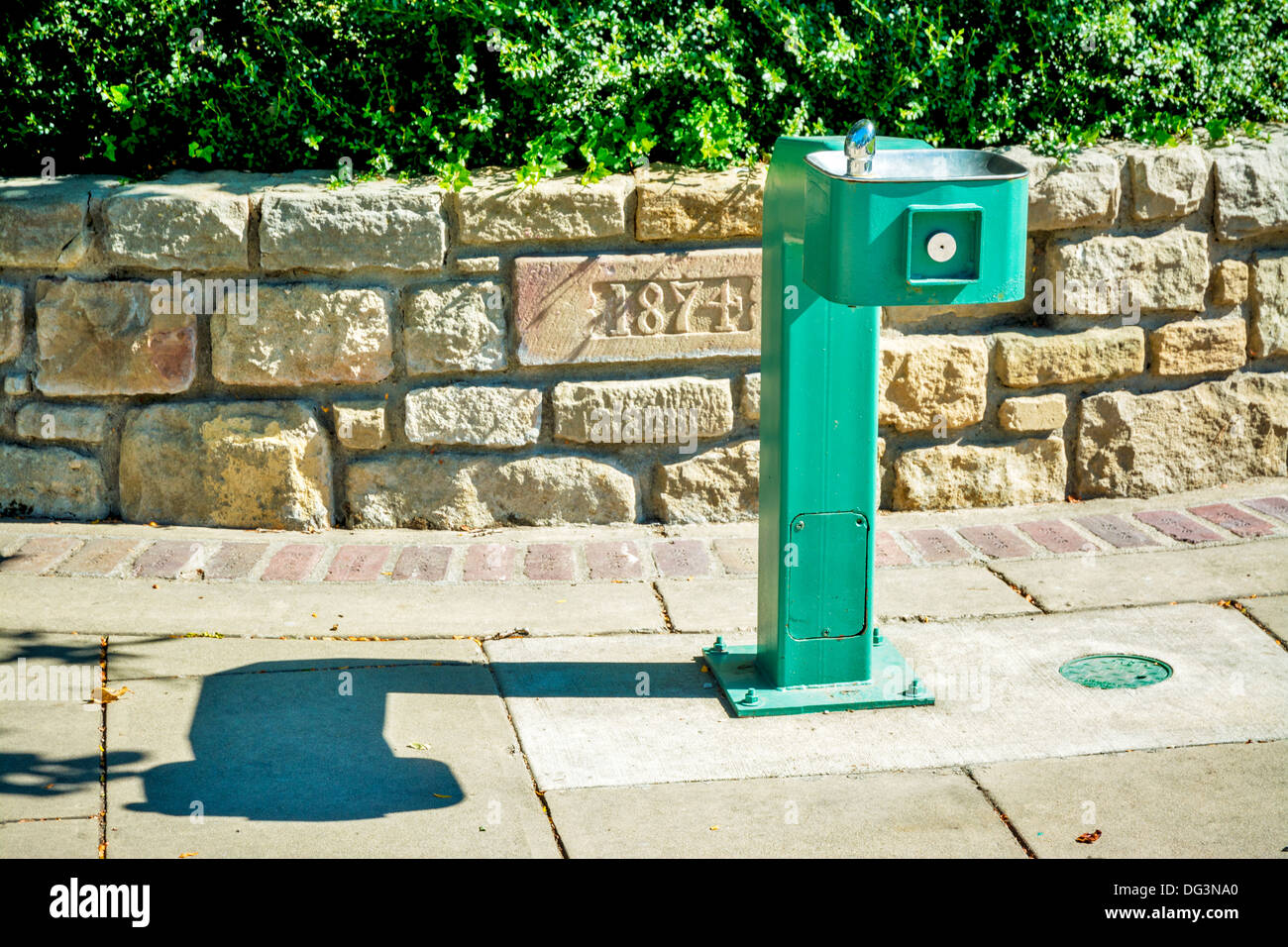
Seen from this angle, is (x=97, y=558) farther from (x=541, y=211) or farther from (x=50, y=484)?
(x=541, y=211)

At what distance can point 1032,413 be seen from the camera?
495cm

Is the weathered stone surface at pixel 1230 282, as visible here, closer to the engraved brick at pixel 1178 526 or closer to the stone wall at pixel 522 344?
the stone wall at pixel 522 344

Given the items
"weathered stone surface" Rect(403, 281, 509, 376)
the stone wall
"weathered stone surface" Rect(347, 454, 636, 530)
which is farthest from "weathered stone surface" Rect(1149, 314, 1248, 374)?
"weathered stone surface" Rect(403, 281, 509, 376)

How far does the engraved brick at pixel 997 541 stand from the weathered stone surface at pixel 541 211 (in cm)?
162

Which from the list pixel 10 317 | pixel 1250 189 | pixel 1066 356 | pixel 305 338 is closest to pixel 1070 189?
pixel 1066 356

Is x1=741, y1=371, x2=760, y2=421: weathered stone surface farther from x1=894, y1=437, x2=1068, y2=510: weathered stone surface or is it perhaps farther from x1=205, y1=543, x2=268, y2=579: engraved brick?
x1=205, y1=543, x2=268, y2=579: engraved brick

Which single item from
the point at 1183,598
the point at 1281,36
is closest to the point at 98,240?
the point at 1183,598

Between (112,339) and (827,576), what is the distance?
2611 millimetres

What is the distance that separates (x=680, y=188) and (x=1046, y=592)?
178 cm

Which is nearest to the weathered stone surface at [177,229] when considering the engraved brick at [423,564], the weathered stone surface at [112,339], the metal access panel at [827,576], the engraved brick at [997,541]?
the weathered stone surface at [112,339]

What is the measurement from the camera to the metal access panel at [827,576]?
353 centimetres

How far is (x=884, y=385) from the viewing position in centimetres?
485

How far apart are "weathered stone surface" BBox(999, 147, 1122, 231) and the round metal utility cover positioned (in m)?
1.69

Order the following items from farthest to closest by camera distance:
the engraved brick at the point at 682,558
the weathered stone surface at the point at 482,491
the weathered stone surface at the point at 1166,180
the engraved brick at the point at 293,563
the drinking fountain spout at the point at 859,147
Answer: the weathered stone surface at the point at 1166,180 < the weathered stone surface at the point at 482,491 < the engraved brick at the point at 682,558 < the engraved brick at the point at 293,563 < the drinking fountain spout at the point at 859,147
